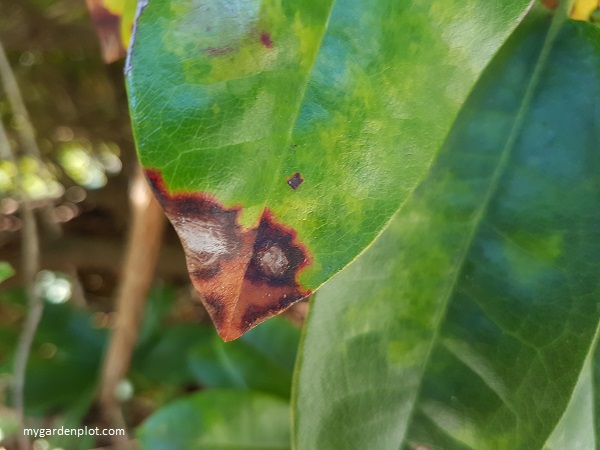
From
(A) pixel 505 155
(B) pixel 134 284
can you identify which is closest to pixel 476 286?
(A) pixel 505 155

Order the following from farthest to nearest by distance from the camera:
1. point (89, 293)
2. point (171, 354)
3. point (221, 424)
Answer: point (89, 293) → point (171, 354) → point (221, 424)

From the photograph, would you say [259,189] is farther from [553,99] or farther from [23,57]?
[23,57]

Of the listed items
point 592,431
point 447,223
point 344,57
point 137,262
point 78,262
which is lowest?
point 78,262

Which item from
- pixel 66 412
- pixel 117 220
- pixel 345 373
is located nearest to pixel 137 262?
pixel 66 412

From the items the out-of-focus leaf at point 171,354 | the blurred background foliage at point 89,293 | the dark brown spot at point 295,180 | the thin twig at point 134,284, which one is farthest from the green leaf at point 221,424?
the dark brown spot at point 295,180

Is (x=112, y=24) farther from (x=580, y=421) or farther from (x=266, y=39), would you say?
(x=580, y=421)

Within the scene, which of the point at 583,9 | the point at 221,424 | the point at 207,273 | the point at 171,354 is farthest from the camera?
the point at 171,354

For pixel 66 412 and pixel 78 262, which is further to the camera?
pixel 78 262
